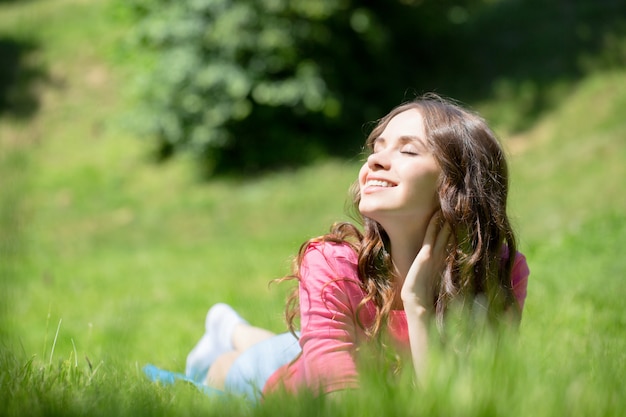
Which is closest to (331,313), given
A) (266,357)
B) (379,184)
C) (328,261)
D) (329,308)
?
(329,308)

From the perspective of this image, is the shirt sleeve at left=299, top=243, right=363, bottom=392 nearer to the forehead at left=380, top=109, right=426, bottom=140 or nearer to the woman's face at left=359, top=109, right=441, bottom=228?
the woman's face at left=359, top=109, right=441, bottom=228

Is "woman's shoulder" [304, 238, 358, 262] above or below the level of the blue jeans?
above

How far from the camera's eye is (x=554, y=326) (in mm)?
3963

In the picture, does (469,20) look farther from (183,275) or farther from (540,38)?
(183,275)

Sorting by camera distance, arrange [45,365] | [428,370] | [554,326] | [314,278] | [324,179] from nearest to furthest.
Result: [428,370], [45,365], [314,278], [554,326], [324,179]

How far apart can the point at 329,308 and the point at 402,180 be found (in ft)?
1.67

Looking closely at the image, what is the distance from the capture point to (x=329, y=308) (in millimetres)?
2652

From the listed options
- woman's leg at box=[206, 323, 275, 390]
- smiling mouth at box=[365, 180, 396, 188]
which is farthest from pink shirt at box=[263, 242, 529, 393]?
woman's leg at box=[206, 323, 275, 390]

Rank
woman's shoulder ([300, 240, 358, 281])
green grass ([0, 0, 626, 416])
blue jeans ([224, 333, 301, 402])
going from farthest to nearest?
blue jeans ([224, 333, 301, 402]), woman's shoulder ([300, 240, 358, 281]), green grass ([0, 0, 626, 416])

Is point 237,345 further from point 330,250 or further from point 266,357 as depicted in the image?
point 330,250

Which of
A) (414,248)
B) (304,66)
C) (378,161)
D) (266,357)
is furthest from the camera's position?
(304,66)

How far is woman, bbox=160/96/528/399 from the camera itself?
2625 mm

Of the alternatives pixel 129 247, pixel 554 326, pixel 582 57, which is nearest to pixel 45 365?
pixel 554 326

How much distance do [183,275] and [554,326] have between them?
5.06 metres
